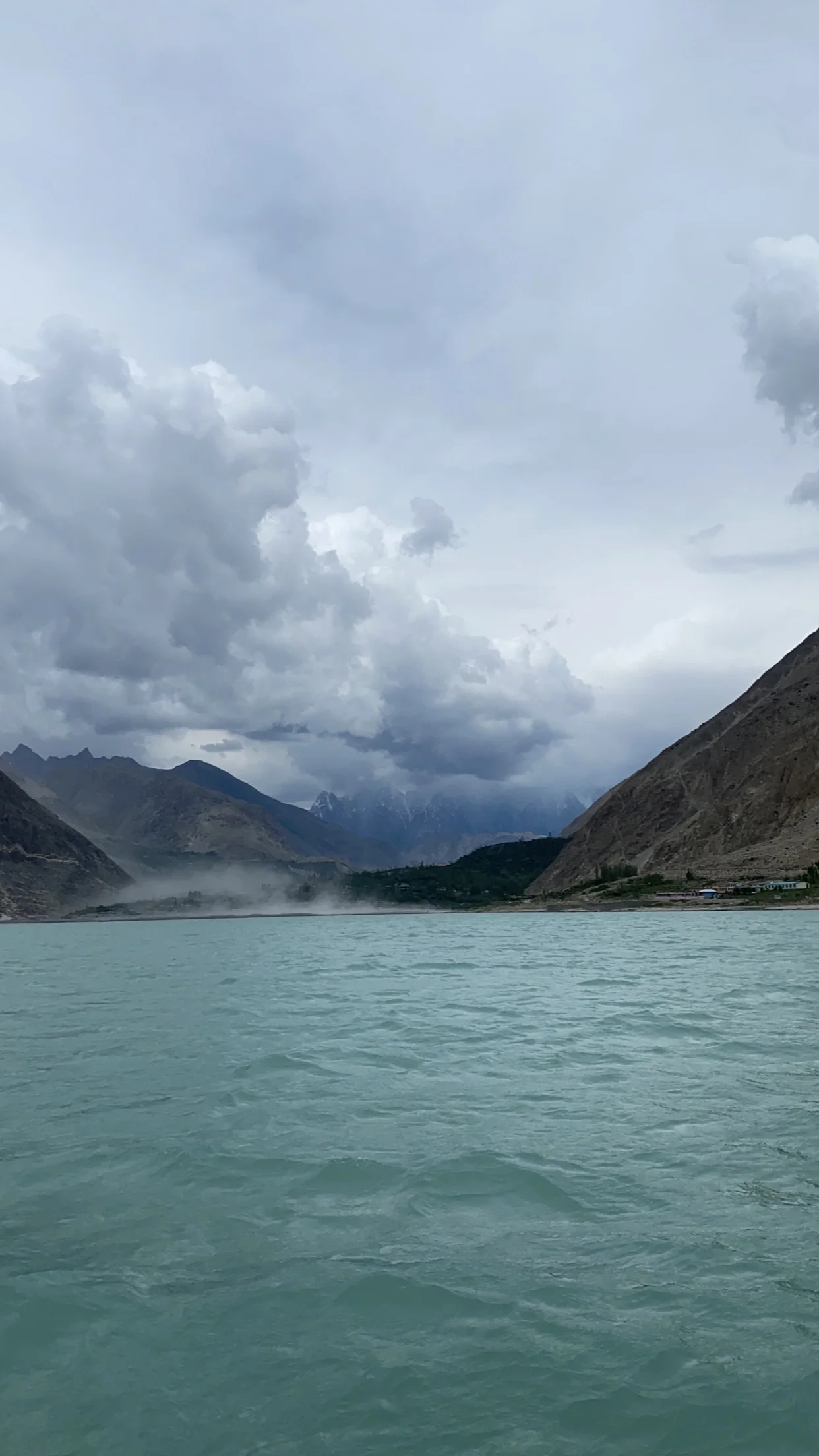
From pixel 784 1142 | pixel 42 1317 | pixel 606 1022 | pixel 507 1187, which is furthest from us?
pixel 606 1022

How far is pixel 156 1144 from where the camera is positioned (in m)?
23.3

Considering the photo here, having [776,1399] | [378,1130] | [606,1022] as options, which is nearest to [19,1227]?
[378,1130]

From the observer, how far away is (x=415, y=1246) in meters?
16.2

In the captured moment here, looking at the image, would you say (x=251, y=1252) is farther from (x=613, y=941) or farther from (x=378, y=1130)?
(x=613, y=941)

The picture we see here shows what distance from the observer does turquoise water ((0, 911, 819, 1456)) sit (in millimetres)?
11320

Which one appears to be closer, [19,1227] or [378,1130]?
[19,1227]

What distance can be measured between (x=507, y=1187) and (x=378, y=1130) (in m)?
5.51

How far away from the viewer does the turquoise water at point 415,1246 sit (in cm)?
1132

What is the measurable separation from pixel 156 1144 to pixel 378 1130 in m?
5.52

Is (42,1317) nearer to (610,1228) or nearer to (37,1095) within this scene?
(610,1228)

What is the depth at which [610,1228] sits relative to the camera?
54.1 ft

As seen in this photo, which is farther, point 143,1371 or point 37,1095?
point 37,1095

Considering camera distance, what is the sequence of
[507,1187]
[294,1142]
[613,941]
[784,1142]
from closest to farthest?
[507,1187] → [784,1142] → [294,1142] → [613,941]

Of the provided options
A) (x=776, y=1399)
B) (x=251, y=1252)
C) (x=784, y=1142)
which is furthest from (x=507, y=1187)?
(x=776, y=1399)
